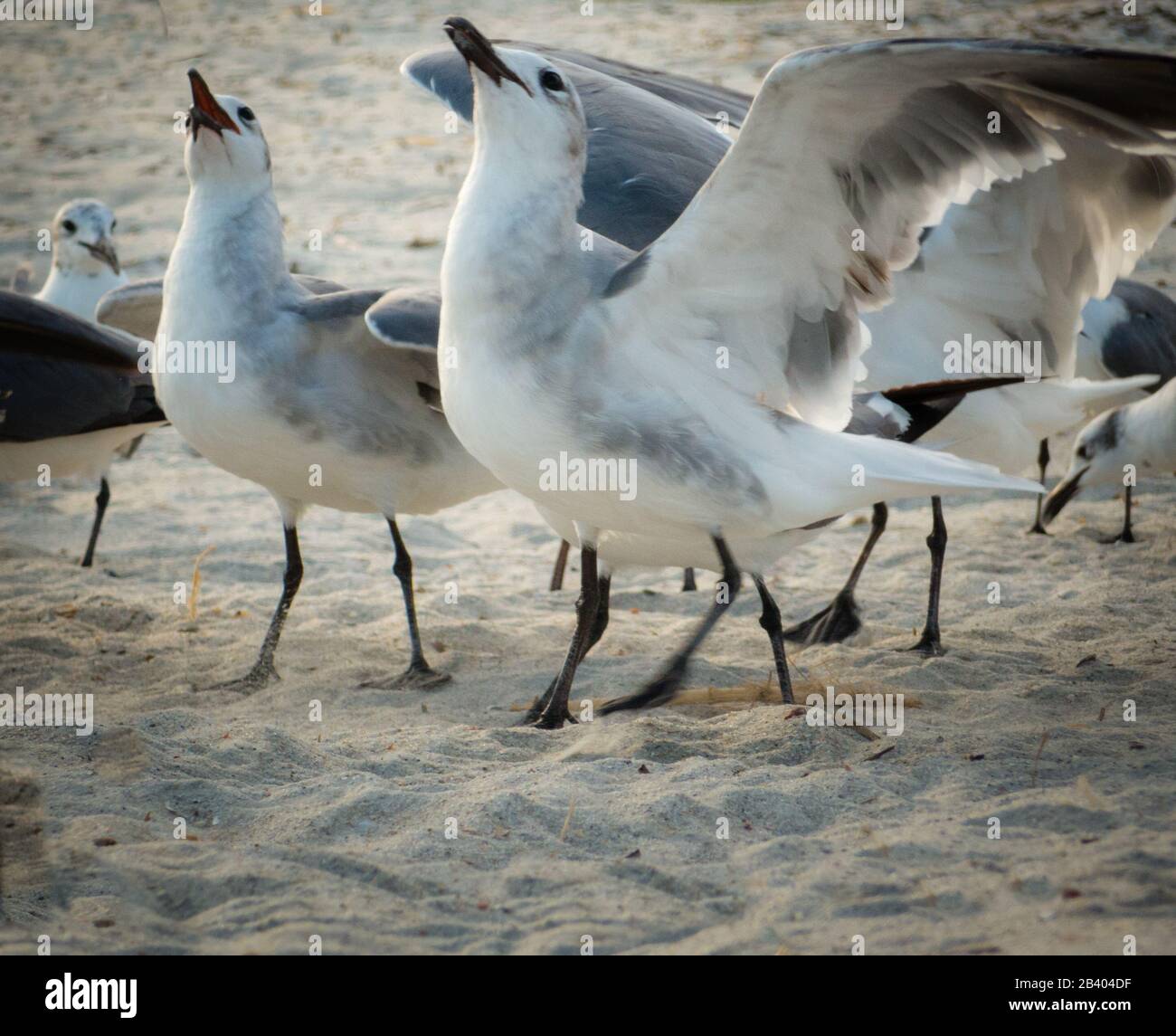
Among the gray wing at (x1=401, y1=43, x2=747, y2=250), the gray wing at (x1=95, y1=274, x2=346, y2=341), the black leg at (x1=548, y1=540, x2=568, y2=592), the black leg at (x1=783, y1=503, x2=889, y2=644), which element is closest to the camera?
the gray wing at (x1=401, y1=43, x2=747, y2=250)

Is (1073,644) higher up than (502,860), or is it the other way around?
(1073,644)

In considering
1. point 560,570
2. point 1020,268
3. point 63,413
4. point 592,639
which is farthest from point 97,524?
point 1020,268

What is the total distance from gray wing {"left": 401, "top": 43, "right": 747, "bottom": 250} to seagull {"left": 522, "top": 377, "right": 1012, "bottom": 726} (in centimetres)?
104

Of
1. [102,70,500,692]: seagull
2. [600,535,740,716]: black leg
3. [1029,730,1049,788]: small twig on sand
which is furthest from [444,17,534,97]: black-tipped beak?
[1029,730,1049,788]: small twig on sand

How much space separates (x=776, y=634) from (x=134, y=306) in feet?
11.1

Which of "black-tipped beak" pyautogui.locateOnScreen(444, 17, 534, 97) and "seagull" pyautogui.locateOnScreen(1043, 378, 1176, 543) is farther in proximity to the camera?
"seagull" pyautogui.locateOnScreen(1043, 378, 1176, 543)

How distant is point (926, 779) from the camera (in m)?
3.91

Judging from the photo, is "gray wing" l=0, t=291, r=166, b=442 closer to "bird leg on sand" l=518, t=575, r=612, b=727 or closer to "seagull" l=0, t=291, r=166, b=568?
"seagull" l=0, t=291, r=166, b=568

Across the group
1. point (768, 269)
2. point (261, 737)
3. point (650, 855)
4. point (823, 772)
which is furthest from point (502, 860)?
point (768, 269)

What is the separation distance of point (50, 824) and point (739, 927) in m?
1.73

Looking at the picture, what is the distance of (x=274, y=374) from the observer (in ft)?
16.7

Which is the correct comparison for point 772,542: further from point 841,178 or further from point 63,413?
point 63,413

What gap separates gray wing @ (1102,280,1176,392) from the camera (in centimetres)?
705

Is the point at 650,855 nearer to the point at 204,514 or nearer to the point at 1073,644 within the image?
the point at 1073,644
